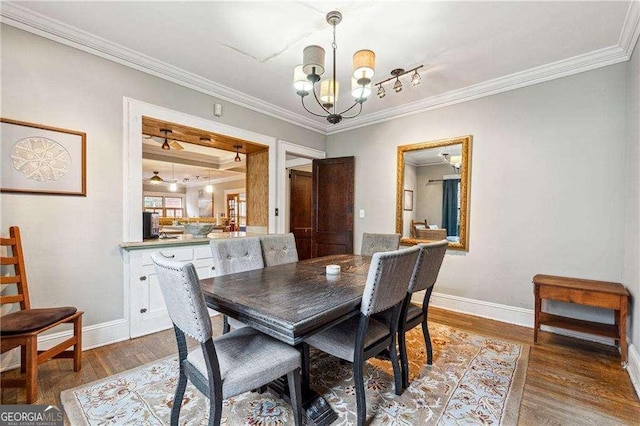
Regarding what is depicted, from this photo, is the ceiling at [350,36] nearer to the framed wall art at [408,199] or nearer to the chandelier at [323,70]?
the chandelier at [323,70]

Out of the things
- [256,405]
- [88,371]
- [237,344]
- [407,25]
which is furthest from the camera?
[407,25]

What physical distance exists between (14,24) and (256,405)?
10.7 ft

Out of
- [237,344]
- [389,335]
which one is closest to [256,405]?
[237,344]

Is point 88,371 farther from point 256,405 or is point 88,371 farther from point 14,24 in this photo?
point 14,24

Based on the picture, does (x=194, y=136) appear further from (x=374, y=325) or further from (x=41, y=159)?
(x=374, y=325)

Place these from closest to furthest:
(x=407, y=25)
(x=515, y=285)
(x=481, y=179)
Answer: (x=407, y=25) < (x=515, y=285) < (x=481, y=179)

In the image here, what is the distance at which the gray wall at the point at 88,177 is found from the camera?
214 cm

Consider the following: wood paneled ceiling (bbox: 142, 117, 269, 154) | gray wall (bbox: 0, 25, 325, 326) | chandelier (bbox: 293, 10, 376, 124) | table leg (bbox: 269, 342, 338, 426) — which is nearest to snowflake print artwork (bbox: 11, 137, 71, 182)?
gray wall (bbox: 0, 25, 325, 326)

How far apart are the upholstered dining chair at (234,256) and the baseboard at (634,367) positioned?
275cm

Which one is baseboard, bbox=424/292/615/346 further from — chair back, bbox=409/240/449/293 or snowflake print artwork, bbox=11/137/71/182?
snowflake print artwork, bbox=11/137/71/182

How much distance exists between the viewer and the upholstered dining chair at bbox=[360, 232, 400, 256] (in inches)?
115

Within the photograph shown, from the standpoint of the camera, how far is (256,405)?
1.71 meters

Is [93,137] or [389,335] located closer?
[389,335]

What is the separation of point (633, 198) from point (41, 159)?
472cm
